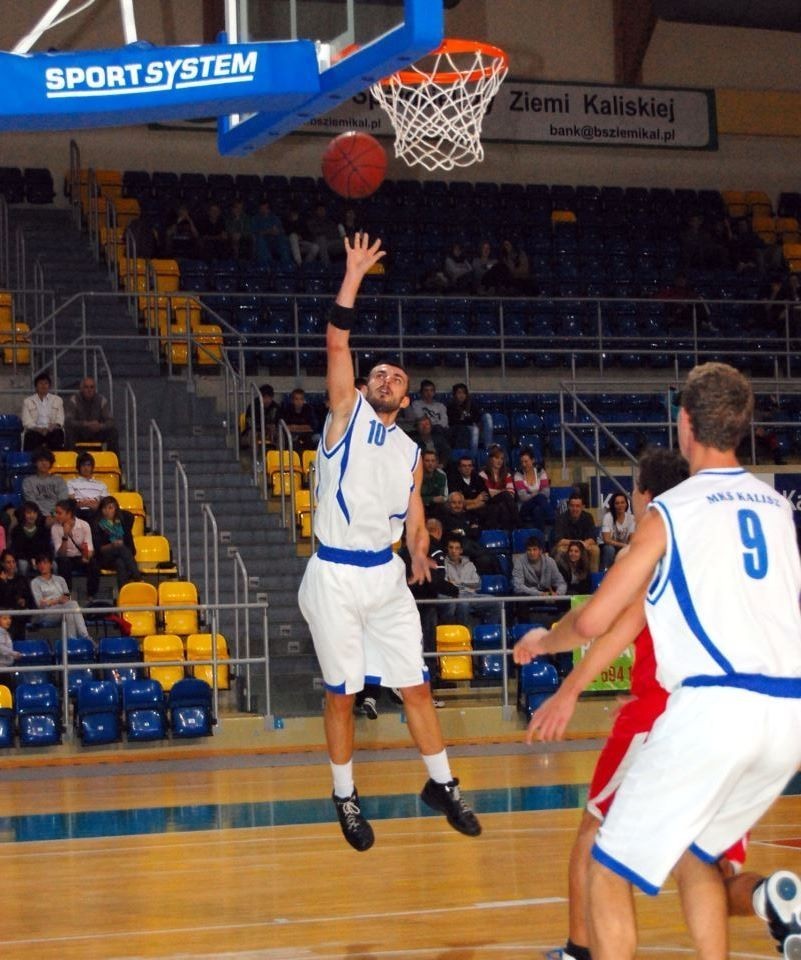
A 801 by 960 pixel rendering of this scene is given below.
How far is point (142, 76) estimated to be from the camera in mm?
6879

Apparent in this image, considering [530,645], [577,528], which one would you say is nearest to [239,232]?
[577,528]

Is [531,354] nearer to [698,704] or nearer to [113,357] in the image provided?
[113,357]

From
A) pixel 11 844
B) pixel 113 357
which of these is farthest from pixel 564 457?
pixel 11 844

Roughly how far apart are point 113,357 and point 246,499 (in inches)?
137

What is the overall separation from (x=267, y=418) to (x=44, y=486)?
3.55 m

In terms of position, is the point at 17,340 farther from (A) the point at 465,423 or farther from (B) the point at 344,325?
(B) the point at 344,325

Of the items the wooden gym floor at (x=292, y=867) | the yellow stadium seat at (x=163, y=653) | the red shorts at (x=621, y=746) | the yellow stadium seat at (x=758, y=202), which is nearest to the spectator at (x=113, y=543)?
the yellow stadium seat at (x=163, y=653)

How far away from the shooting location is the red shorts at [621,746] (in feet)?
17.4

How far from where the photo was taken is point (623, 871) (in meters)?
4.34

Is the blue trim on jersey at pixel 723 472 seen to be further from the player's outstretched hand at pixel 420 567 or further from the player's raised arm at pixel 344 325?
the player's outstretched hand at pixel 420 567

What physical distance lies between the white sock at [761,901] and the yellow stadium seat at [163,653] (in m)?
9.92

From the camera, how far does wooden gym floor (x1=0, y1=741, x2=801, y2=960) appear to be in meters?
6.61

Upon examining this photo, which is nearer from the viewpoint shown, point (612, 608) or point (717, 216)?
point (612, 608)

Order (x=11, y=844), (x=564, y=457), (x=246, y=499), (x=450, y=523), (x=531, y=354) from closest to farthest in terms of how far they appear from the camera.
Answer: (x=11, y=844)
(x=450, y=523)
(x=246, y=499)
(x=564, y=457)
(x=531, y=354)
